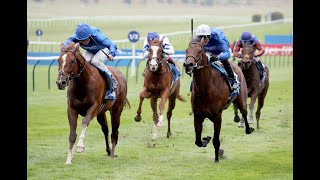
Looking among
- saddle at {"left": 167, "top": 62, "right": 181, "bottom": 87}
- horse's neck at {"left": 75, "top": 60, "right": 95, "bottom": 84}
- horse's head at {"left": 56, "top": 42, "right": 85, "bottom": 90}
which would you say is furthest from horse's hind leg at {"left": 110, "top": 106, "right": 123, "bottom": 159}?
saddle at {"left": 167, "top": 62, "right": 181, "bottom": 87}

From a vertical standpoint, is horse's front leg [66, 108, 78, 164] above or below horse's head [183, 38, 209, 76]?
below

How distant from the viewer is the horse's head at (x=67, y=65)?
34.2ft

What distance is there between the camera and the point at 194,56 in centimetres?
1079

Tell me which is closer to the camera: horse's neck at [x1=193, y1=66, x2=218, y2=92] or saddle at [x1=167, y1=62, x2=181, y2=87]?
horse's neck at [x1=193, y1=66, x2=218, y2=92]

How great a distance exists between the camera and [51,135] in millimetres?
14703

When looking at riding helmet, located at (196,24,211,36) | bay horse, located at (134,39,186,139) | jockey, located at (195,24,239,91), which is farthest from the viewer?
bay horse, located at (134,39,186,139)

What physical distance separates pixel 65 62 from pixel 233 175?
8.46 ft

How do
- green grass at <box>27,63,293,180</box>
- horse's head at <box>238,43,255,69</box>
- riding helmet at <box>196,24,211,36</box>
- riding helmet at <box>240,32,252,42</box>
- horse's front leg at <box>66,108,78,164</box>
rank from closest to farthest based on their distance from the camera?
1. green grass at <box>27,63,293,180</box>
2. horse's front leg at <box>66,108,78,164</box>
3. riding helmet at <box>196,24,211,36</box>
4. horse's head at <box>238,43,255,69</box>
5. riding helmet at <box>240,32,252,42</box>

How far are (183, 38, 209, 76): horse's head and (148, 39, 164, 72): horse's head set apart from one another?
3.07 meters

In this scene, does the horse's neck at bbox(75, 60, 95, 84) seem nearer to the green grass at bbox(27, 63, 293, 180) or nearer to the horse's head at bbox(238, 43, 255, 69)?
Result: the green grass at bbox(27, 63, 293, 180)

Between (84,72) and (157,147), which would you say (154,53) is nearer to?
(157,147)

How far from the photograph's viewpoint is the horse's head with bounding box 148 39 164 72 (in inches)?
557
